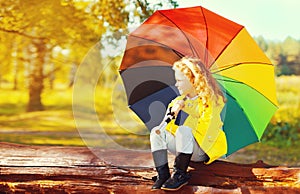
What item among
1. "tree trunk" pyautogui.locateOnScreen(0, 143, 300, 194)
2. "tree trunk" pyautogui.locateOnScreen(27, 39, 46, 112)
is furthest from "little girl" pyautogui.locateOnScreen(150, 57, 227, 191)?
"tree trunk" pyautogui.locateOnScreen(27, 39, 46, 112)

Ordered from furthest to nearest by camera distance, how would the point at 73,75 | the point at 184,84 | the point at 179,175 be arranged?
the point at 73,75 → the point at 184,84 → the point at 179,175

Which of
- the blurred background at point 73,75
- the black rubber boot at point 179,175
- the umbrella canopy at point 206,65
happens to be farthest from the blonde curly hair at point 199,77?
the blurred background at point 73,75

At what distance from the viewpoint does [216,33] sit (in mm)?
2826

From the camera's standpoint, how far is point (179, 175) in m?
2.53

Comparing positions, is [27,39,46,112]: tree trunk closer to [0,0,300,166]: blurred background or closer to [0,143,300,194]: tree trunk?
[0,0,300,166]: blurred background

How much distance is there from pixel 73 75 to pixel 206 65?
3.78 metres

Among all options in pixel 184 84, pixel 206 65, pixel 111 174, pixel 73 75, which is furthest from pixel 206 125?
pixel 73 75

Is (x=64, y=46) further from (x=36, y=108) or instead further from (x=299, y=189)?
(x=299, y=189)

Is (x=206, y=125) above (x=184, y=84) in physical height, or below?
below

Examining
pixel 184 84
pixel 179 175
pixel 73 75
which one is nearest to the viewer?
pixel 179 175

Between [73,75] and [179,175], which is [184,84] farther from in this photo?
[73,75]

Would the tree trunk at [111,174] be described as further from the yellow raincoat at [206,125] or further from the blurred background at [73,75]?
the blurred background at [73,75]

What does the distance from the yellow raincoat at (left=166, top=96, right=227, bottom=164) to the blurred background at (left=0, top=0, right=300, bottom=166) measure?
207 centimetres

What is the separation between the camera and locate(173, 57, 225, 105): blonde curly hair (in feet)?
8.55
